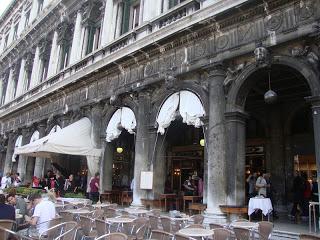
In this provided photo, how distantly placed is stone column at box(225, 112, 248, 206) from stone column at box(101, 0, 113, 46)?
7.65 meters

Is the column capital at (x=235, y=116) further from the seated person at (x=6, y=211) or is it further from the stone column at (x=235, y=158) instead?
the seated person at (x=6, y=211)

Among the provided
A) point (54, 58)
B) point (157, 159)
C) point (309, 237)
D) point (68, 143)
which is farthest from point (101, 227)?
point (54, 58)

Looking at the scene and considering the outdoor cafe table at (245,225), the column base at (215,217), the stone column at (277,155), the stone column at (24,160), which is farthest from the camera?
the stone column at (24,160)

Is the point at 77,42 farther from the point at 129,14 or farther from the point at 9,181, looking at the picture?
the point at 9,181

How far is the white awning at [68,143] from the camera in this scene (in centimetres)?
1187

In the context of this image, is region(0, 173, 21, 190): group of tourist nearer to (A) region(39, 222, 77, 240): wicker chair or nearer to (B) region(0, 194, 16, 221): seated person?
(B) region(0, 194, 16, 221): seated person

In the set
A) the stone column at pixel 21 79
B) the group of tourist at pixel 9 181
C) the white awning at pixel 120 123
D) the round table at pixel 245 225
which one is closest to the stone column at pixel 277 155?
the white awning at pixel 120 123

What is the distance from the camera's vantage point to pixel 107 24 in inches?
588

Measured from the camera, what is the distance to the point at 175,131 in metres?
14.1

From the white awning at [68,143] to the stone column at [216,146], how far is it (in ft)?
17.5

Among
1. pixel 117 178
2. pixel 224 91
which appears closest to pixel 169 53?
pixel 224 91

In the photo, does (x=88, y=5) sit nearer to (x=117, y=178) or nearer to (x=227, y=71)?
(x=117, y=178)

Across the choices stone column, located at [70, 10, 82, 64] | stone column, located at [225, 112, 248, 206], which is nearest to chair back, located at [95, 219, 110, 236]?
stone column, located at [225, 112, 248, 206]

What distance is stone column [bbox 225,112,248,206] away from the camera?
880cm
